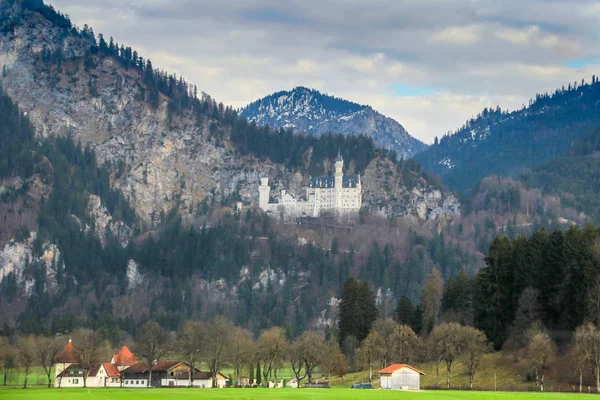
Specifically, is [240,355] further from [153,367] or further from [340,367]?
[340,367]

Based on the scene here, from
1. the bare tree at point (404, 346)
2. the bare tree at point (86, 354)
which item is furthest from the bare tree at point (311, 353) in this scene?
the bare tree at point (86, 354)

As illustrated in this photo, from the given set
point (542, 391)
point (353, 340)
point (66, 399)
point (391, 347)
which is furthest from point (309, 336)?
point (66, 399)

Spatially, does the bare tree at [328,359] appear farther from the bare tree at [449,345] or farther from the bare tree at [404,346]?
the bare tree at [449,345]

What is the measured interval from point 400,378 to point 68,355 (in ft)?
185

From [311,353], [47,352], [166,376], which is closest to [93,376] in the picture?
[166,376]

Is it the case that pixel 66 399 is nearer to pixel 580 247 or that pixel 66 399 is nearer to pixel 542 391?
pixel 542 391

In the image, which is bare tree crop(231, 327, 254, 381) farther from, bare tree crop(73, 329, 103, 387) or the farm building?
bare tree crop(73, 329, 103, 387)

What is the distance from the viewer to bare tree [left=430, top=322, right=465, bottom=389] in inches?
5463

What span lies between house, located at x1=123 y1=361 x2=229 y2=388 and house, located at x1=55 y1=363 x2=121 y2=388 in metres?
1.71

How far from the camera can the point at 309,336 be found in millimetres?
170500

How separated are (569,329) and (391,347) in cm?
2537

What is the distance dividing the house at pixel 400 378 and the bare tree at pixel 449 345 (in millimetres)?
3701

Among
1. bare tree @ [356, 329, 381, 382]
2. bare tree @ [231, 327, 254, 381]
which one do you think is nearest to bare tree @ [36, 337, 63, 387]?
bare tree @ [231, 327, 254, 381]

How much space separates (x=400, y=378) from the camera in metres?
135
